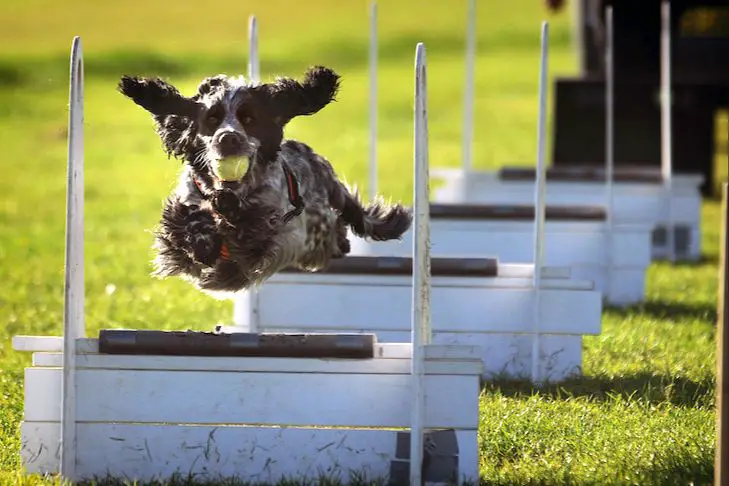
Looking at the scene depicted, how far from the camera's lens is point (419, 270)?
4.17 metres

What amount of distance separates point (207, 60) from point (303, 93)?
2230 centimetres

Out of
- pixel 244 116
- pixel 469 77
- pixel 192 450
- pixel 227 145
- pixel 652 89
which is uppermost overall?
pixel 652 89

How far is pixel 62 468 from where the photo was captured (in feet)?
14.1

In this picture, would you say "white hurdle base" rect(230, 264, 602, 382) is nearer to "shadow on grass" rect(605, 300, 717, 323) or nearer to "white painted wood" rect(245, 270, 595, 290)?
"white painted wood" rect(245, 270, 595, 290)

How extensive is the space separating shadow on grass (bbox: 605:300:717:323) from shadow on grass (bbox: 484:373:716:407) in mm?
1923

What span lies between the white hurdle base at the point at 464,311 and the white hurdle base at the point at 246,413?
1.57 metres

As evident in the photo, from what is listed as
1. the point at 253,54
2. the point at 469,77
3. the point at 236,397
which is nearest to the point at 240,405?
the point at 236,397

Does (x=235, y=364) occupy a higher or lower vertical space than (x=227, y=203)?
lower

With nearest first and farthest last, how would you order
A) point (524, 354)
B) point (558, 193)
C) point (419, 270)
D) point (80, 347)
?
point (419, 270) → point (80, 347) → point (524, 354) → point (558, 193)

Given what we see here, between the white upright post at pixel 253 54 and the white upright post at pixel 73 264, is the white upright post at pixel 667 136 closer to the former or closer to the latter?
the white upright post at pixel 253 54

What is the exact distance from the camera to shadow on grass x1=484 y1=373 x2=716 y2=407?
551cm

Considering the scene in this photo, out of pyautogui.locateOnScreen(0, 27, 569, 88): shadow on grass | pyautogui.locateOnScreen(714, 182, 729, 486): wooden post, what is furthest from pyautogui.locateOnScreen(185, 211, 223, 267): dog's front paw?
pyautogui.locateOnScreen(0, 27, 569, 88): shadow on grass

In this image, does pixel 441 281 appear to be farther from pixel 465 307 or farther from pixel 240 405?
pixel 240 405

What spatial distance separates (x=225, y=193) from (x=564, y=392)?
5.82ft
